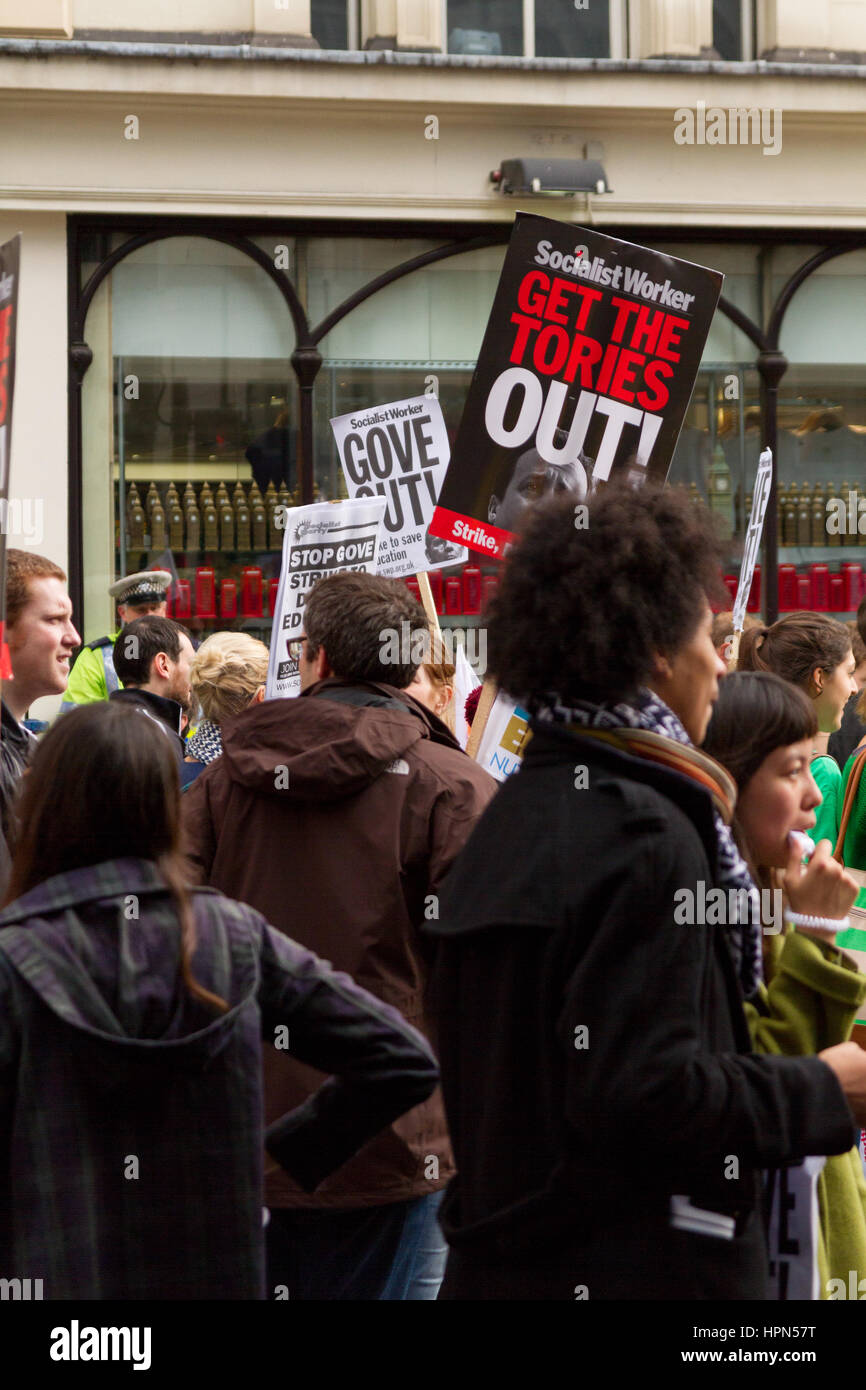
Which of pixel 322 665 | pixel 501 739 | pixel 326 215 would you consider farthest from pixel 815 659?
pixel 326 215

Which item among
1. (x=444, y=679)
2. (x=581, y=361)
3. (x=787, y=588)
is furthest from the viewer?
(x=787, y=588)

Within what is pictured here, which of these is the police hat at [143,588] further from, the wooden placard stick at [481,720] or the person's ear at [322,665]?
the person's ear at [322,665]

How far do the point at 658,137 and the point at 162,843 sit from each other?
33.5ft

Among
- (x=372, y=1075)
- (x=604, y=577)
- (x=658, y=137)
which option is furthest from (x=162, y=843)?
(x=658, y=137)

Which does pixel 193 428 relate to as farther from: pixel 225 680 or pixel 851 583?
pixel 225 680

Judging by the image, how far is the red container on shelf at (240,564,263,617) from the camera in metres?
11.4

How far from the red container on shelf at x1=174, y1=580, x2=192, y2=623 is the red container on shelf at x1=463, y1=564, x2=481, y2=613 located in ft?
6.23

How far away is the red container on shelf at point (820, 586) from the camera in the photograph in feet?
39.9

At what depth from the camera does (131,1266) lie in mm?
2271

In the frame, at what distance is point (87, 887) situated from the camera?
2.29 meters

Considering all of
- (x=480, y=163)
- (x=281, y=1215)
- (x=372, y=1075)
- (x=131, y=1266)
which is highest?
(x=480, y=163)

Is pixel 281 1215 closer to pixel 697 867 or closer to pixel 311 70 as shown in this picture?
pixel 697 867

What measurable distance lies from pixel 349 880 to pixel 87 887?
3.86 feet

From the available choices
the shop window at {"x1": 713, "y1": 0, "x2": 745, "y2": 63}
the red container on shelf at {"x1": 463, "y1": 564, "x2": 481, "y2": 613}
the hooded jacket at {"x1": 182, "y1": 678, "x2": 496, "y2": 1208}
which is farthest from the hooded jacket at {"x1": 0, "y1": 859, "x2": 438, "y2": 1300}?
the shop window at {"x1": 713, "y1": 0, "x2": 745, "y2": 63}
